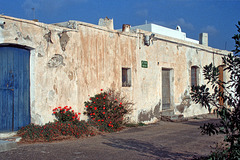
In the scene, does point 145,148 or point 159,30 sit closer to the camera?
point 145,148

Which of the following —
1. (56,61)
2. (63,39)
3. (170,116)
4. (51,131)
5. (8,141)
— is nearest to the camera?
(8,141)

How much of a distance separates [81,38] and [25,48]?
2.05 meters

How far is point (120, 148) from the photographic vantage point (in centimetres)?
704

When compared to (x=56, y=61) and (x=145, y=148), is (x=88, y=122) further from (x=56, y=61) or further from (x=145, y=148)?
(x=145, y=148)

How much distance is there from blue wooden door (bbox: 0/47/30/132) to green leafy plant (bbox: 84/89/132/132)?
2159 millimetres

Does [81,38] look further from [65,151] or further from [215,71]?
[215,71]

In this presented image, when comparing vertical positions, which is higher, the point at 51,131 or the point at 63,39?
the point at 63,39

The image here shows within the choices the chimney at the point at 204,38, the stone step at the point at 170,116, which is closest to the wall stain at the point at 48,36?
the stone step at the point at 170,116

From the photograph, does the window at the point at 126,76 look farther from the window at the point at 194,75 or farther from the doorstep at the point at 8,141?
the window at the point at 194,75

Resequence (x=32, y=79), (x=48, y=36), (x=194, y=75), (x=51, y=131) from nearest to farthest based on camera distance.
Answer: (x=51, y=131) < (x=32, y=79) < (x=48, y=36) < (x=194, y=75)

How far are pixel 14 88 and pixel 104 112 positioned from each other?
3002 millimetres

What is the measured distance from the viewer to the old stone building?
323 inches

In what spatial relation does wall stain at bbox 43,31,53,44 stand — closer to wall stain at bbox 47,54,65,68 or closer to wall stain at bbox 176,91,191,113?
wall stain at bbox 47,54,65,68

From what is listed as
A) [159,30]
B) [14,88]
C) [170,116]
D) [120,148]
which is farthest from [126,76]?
[159,30]
